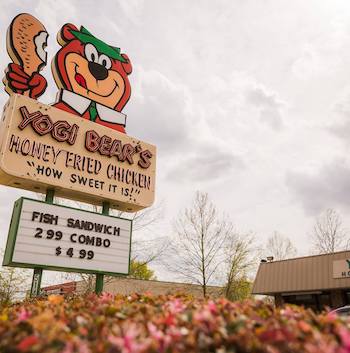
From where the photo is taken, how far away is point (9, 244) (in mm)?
7594

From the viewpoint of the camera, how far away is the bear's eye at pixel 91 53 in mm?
10828

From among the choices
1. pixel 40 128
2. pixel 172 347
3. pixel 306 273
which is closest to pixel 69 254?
pixel 40 128

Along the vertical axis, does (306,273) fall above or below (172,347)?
above

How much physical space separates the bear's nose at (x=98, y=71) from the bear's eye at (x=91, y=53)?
157 millimetres

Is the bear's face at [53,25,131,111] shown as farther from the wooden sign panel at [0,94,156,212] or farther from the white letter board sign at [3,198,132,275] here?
the white letter board sign at [3,198,132,275]

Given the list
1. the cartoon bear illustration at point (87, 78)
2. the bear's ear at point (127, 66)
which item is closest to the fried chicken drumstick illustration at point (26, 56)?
the cartoon bear illustration at point (87, 78)

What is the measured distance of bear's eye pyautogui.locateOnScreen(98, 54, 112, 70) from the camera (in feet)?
36.4

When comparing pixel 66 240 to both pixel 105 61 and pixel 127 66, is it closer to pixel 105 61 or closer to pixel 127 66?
pixel 105 61

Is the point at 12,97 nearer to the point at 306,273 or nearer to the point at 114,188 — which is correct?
the point at 114,188

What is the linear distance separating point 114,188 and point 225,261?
19925 millimetres

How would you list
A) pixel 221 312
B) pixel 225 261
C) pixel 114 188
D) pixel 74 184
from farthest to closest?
pixel 225 261 → pixel 114 188 → pixel 74 184 → pixel 221 312

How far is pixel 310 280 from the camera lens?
2158 centimetres

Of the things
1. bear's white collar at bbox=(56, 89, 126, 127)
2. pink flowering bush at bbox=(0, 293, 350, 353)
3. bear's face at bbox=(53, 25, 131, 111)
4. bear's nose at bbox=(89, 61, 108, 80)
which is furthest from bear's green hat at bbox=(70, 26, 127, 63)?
pink flowering bush at bbox=(0, 293, 350, 353)

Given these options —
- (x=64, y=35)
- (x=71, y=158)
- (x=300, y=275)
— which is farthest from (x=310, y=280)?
(x=64, y=35)
